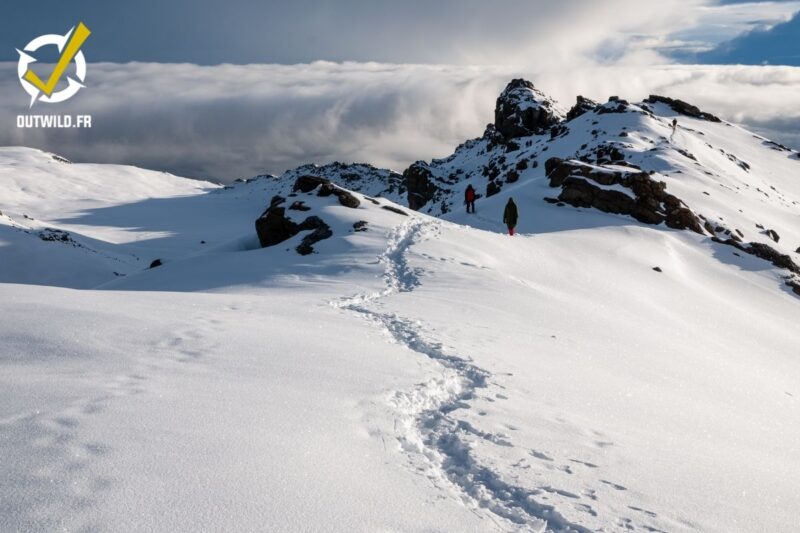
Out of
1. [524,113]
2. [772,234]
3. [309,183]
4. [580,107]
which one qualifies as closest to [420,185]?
[524,113]

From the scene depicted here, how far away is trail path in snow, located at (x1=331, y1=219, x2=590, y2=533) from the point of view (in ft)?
19.2

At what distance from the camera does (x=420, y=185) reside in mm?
110375

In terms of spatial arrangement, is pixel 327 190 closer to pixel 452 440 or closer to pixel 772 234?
pixel 452 440

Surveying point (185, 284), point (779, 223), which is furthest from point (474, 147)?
point (185, 284)

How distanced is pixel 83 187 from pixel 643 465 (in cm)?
23220

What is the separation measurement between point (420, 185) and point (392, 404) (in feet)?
341

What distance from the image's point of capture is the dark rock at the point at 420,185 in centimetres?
10744

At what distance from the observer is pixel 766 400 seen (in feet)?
45.8

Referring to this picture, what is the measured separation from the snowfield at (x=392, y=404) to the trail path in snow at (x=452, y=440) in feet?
0.13

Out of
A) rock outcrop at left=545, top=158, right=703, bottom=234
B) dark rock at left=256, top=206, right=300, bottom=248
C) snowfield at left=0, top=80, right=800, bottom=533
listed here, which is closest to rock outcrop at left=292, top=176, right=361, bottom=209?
dark rock at left=256, top=206, right=300, bottom=248

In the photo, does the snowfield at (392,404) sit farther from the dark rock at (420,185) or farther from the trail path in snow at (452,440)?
the dark rock at (420,185)

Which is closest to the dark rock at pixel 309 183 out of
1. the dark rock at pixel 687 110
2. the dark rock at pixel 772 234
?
the dark rock at pixel 772 234

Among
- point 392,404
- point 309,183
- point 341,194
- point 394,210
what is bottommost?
point 392,404

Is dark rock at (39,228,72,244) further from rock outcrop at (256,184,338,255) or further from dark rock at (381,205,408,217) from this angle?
dark rock at (381,205,408,217)
